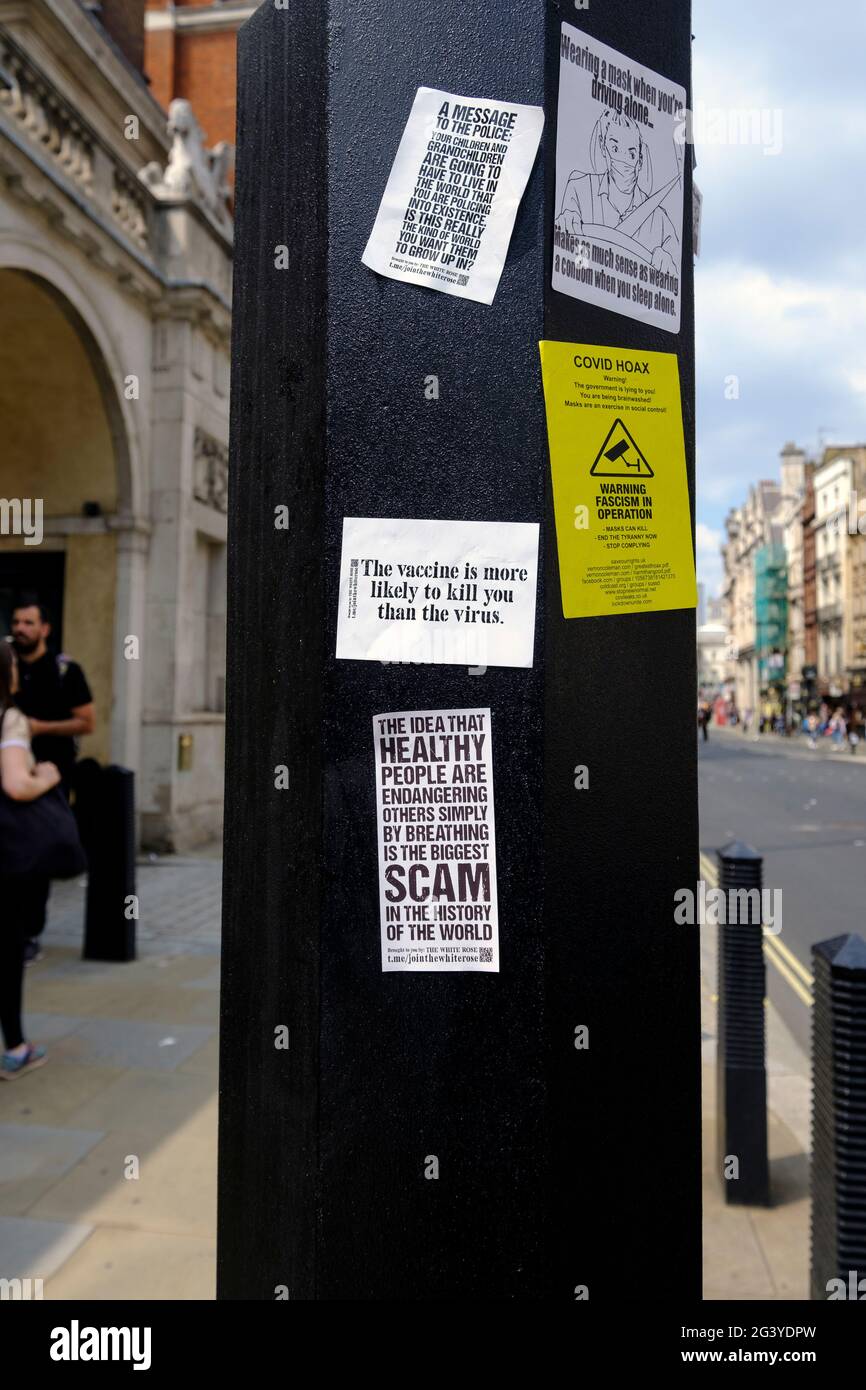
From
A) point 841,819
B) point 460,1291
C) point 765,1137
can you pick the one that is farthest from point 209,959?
point 841,819

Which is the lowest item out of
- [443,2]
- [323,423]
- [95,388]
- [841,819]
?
[841,819]

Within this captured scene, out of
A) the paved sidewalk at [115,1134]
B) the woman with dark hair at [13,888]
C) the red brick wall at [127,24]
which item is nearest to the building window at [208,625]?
the paved sidewalk at [115,1134]

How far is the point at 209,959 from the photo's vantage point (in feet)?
22.2

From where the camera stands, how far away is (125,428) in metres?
10.2

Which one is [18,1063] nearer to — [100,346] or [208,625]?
[100,346]

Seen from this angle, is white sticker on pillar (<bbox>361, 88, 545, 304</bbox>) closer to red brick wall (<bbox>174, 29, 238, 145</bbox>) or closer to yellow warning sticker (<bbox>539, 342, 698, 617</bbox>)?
yellow warning sticker (<bbox>539, 342, 698, 617</bbox>)

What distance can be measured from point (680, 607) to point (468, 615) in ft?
1.23

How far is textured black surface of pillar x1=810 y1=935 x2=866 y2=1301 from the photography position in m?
2.55

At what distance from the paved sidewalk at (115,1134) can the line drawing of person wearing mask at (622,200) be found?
9.98ft

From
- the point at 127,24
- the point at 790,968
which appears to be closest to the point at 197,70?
the point at 127,24

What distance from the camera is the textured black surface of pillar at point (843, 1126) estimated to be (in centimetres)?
255

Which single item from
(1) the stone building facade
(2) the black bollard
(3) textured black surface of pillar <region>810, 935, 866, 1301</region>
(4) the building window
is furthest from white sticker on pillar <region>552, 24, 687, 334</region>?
(4) the building window
